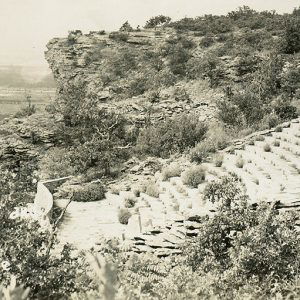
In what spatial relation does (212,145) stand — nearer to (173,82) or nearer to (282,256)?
(282,256)

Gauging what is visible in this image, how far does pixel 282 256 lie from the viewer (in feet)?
23.0

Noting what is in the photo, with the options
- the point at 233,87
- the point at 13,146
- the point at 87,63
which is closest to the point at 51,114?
the point at 13,146

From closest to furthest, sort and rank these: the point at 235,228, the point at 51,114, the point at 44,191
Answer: the point at 235,228, the point at 44,191, the point at 51,114

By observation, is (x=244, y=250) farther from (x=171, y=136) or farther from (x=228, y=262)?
(x=171, y=136)

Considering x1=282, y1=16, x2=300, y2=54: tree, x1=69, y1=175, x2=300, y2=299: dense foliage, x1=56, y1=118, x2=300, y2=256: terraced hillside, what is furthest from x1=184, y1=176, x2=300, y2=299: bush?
x1=282, y1=16, x2=300, y2=54: tree

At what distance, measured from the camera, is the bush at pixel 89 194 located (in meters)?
15.5

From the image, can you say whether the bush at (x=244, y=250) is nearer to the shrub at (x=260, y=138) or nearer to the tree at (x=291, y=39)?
the shrub at (x=260, y=138)

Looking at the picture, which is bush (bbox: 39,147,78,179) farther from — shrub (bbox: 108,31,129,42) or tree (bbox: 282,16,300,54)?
tree (bbox: 282,16,300,54)

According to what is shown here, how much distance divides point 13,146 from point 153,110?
786cm

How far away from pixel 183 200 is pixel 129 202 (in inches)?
105

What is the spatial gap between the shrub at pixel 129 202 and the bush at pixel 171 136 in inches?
199

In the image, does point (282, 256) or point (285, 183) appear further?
point (285, 183)

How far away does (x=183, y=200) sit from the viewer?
11711mm

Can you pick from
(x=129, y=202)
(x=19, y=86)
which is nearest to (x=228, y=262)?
(x=129, y=202)
